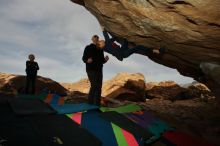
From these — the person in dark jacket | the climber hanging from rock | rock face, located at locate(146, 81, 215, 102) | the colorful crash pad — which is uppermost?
the climber hanging from rock

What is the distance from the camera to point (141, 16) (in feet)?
22.9

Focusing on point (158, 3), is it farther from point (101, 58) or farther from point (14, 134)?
point (14, 134)

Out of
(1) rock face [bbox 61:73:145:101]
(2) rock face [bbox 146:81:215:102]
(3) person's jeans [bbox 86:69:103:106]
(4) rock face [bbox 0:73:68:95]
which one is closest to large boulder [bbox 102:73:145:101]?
(1) rock face [bbox 61:73:145:101]

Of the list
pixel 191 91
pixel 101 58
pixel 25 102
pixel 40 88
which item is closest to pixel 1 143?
pixel 25 102

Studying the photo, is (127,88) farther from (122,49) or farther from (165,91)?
(122,49)

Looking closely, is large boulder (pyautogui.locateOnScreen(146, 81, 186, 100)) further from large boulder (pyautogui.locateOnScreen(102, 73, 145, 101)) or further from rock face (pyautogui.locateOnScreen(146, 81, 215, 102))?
large boulder (pyautogui.locateOnScreen(102, 73, 145, 101))

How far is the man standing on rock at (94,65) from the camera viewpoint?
845 cm

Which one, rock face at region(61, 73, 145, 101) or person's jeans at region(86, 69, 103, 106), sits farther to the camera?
rock face at region(61, 73, 145, 101)

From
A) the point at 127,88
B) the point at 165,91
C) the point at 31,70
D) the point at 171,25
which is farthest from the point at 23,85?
the point at 171,25

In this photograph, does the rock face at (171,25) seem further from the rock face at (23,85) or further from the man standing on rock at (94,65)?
the rock face at (23,85)

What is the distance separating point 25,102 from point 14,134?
76.2 inches

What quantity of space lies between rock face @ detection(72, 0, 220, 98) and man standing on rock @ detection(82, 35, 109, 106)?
3.12 ft

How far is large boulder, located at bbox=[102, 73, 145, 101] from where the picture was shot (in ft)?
58.2

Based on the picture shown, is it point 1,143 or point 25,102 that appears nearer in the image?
point 1,143
